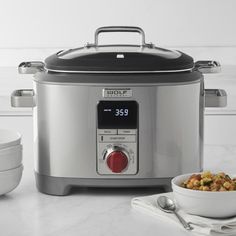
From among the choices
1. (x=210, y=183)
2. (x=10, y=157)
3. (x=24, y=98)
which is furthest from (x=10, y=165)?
(x=210, y=183)

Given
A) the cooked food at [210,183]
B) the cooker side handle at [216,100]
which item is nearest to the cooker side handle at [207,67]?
the cooker side handle at [216,100]

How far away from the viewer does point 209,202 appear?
4.57 feet

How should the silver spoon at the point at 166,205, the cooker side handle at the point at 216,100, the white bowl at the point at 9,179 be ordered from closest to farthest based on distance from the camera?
the silver spoon at the point at 166,205, the white bowl at the point at 9,179, the cooker side handle at the point at 216,100

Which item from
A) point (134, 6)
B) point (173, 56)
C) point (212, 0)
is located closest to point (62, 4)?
point (134, 6)

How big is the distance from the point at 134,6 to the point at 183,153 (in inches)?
83.3

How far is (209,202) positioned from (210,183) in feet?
0.17

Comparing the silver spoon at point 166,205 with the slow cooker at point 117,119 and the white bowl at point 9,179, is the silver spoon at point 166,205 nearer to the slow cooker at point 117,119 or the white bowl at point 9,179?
the slow cooker at point 117,119

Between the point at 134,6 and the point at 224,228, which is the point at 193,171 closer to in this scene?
the point at 224,228

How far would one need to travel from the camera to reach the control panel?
5.21 ft

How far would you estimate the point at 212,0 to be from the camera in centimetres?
Answer: 365

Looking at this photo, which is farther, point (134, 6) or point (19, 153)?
point (134, 6)

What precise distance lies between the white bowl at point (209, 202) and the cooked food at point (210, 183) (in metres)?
0.03

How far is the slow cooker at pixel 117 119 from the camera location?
1.58 m

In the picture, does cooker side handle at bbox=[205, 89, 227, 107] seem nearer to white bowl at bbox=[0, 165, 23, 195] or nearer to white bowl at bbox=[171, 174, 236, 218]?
white bowl at bbox=[171, 174, 236, 218]
